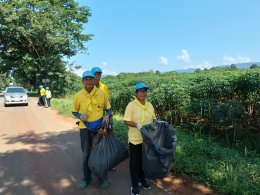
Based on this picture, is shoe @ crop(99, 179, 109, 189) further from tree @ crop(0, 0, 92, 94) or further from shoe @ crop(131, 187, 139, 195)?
tree @ crop(0, 0, 92, 94)

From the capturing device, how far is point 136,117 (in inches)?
183

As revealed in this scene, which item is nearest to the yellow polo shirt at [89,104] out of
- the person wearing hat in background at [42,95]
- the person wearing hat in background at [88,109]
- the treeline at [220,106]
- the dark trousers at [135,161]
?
the person wearing hat in background at [88,109]

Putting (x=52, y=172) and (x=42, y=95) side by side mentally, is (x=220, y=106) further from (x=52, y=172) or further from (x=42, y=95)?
(x=42, y=95)

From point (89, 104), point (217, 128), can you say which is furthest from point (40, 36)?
point (89, 104)

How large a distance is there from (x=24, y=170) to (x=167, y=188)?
2.97m

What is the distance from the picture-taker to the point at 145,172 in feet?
15.4

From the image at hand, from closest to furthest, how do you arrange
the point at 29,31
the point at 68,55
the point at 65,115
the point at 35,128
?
the point at 35,128
the point at 65,115
the point at 29,31
the point at 68,55

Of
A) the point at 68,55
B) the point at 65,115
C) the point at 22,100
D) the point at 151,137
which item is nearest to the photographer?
the point at 151,137

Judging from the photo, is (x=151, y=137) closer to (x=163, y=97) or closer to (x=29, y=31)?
(x=163, y=97)

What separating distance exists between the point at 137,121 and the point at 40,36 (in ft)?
106

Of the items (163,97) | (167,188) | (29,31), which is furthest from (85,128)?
(29,31)

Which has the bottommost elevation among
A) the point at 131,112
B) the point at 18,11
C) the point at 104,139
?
the point at 104,139

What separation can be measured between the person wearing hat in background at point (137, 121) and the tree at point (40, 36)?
100ft

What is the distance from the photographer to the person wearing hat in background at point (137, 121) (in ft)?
15.2
